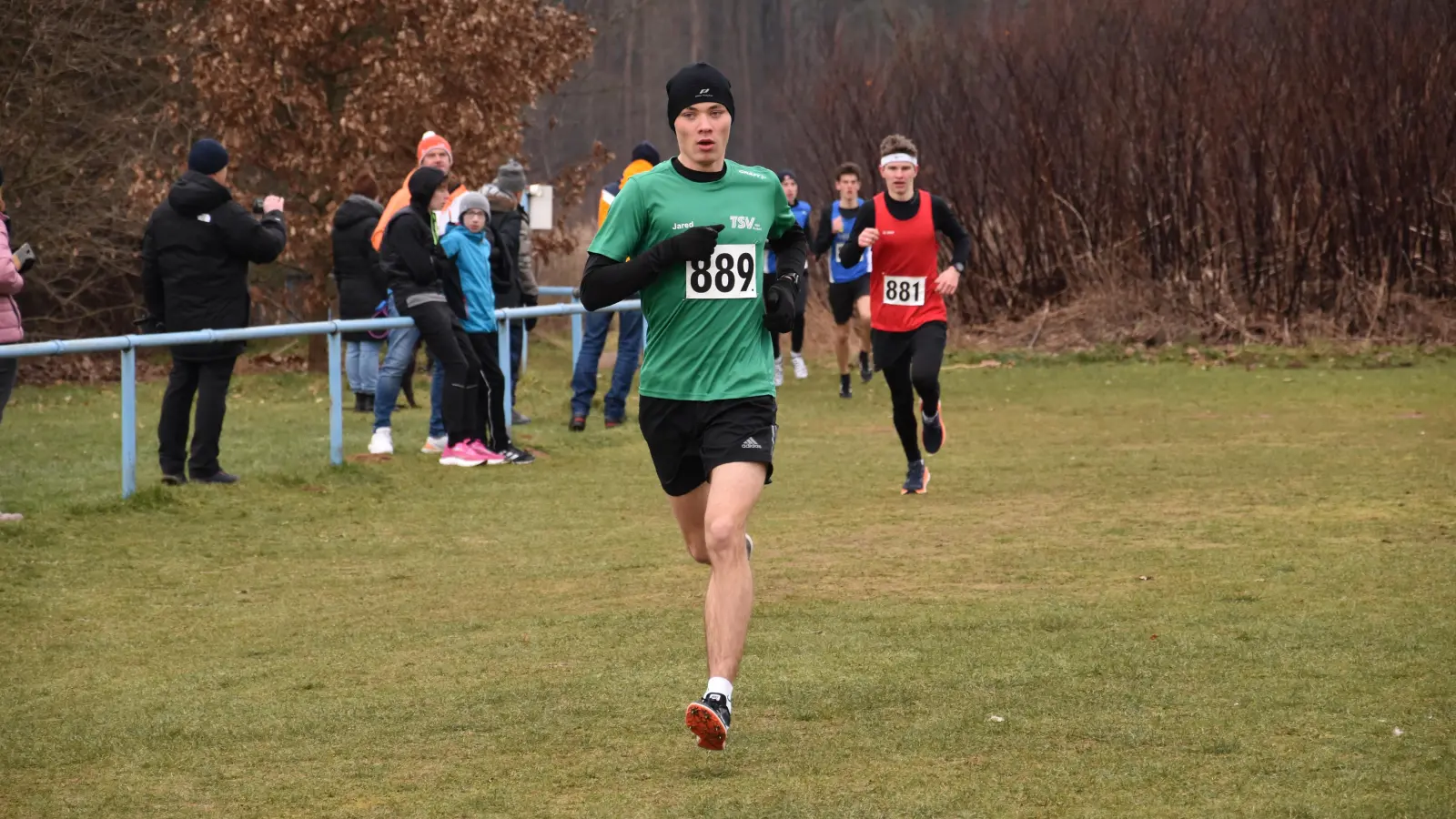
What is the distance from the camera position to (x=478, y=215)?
12602 mm

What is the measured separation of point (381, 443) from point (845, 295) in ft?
20.5

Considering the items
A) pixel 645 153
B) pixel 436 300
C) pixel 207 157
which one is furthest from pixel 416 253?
pixel 645 153

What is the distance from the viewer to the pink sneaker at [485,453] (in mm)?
12742

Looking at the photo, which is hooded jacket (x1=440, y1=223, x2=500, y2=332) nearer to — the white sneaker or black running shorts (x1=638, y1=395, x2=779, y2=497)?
the white sneaker

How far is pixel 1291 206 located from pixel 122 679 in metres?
17.4

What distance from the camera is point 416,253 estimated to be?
12.2 m

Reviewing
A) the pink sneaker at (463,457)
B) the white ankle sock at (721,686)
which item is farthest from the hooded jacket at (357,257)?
the white ankle sock at (721,686)

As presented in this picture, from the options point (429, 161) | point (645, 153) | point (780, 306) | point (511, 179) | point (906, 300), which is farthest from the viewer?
point (645, 153)

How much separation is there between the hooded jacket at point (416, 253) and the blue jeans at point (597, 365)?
2743 millimetres

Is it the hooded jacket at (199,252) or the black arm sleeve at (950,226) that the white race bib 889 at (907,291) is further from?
the hooded jacket at (199,252)

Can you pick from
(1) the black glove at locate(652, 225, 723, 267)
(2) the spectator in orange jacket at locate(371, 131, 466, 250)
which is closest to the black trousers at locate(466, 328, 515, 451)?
(2) the spectator in orange jacket at locate(371, 131, 466, 250)

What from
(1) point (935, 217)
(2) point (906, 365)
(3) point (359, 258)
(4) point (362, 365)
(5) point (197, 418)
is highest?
(1) point (935, 217)

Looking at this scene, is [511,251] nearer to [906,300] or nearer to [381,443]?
[381,443]

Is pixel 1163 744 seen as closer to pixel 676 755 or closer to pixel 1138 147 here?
pixel 676 755
